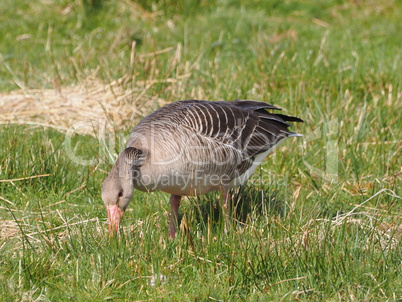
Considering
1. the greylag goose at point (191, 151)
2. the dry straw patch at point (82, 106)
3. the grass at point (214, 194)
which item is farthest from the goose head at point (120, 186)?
the dry straw patch at point (82, 106)

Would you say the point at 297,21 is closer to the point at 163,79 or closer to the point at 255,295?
the point at 163,79

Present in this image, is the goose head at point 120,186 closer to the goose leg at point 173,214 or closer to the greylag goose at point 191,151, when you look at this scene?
the greylag goose at point 191,151

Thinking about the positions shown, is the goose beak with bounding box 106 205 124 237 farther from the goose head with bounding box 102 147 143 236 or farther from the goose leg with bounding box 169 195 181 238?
the goose leg with bounding box 169 195 181 238

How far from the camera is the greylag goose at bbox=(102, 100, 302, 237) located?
13.1 feet

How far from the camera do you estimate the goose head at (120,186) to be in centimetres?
394

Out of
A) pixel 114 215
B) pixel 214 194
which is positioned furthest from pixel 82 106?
pixel 114 215

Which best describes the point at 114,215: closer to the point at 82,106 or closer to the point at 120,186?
the point at 120,186

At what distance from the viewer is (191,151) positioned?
4.19 meters

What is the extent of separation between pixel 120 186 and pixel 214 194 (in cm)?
115

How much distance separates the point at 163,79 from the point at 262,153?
90.5 inches

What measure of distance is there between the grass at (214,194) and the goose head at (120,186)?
165 millimetres

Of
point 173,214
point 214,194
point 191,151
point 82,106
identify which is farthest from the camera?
point 82,106

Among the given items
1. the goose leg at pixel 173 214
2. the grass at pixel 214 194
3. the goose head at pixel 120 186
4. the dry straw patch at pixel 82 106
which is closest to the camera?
the grass at pixel 214 194

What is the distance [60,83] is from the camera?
23.8ft
